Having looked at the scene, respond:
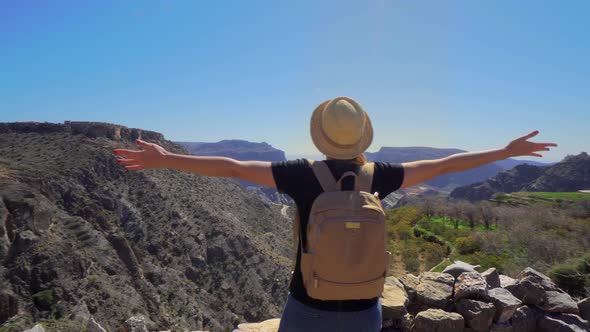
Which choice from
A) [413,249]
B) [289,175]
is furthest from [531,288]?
[413,249]

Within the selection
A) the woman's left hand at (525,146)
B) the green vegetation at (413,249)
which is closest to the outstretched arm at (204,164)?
the woman's left hand at (525,146)


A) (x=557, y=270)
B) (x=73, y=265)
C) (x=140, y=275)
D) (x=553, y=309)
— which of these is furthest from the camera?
(x=140, y=275)

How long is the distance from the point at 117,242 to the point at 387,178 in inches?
1625

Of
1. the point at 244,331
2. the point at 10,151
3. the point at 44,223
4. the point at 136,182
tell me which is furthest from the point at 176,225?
the point at 244,331

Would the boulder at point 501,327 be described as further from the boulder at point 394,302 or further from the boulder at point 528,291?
the boulder at point 394,302

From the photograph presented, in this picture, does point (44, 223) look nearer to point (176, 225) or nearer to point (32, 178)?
point (32, 178)

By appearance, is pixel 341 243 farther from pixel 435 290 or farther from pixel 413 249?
pixel 413 249

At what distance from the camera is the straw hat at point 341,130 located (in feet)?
6.56

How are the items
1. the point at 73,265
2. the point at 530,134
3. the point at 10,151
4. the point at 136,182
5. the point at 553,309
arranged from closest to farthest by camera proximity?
the point at 530,134
the point at 553,309
the point at 73,265
the point at 10,151
the point at 136,182

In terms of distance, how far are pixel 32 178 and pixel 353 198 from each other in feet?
144

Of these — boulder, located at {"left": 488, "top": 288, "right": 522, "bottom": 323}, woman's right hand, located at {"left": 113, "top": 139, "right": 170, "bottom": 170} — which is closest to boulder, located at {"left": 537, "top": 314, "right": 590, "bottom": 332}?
boulder, located at {"left": 488, "top": 288, "right": 522, "bottom": 323}

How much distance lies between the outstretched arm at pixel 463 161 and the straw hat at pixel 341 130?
33cm

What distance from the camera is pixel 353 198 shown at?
74.6 inches

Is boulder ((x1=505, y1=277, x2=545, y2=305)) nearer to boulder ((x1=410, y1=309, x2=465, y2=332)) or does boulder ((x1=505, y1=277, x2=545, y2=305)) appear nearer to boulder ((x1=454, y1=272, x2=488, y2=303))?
boulder ((x1=454, y1=272, x2=488, y2=303))
